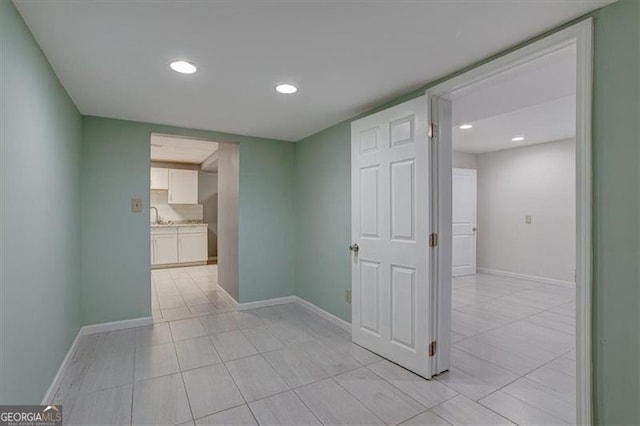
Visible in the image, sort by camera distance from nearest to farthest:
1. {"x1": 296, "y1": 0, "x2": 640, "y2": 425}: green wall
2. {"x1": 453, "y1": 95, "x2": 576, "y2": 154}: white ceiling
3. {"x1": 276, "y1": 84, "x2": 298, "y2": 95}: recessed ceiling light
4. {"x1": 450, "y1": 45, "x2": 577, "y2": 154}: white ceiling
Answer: {"x1": 296, "y1": 0, "x2": 640, "y2": 425}: green wall, {"x1": 450, "y1": 45, "x2": 577, "y2": 154}: white ceiling, {"x1": 276, "y1": 84, "x2": 298, "y2": 95}: recessed ceiling light, {"x1": 453, "y1": 95, "x2": 576, "y2": 154}: white ceiling

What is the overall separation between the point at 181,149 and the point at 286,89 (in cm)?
402

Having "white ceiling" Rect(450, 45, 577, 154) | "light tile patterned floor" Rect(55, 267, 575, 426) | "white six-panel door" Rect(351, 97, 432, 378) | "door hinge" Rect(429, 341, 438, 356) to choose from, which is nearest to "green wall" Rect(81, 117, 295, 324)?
"light tile patterned floor" Rect(55, 267, 575, 426)

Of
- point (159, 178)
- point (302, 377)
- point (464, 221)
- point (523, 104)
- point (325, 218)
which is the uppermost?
point (523, 104)

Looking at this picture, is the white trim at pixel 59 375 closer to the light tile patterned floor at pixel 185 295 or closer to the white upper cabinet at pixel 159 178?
the light tile patterned floor at pixel 185 295

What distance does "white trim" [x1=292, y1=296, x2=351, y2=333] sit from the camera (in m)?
3.29

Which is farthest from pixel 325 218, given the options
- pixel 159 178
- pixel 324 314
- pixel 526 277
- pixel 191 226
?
pixel 159 178

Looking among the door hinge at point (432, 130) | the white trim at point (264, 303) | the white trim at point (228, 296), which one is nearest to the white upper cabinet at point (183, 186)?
the white trim at point (228, 296)

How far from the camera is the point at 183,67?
6.81ft

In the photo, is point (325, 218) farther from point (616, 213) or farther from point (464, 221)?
point (464, 221)

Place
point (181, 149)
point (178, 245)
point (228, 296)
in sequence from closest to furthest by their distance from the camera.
Answer: point (228, 296) < point (181, 149) < point (178, 245)

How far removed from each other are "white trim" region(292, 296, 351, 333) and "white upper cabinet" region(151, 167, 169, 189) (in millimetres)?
4487

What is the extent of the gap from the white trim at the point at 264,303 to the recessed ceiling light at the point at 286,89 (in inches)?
105

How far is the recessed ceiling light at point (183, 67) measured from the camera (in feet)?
6.64

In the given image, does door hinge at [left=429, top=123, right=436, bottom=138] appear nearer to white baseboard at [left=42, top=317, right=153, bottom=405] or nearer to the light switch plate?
the light switch plate
